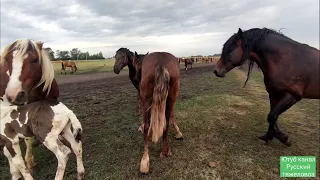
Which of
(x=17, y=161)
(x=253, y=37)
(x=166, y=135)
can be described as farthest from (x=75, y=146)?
(x=253, y=37)

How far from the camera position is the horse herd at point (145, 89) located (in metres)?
3.27

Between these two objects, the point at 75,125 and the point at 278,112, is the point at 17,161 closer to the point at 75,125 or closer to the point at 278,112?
the point at 75,125

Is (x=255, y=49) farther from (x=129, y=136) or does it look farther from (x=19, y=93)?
(x=19, y=93)

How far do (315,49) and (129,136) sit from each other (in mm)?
4349

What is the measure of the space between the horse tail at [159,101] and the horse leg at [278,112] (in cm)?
226

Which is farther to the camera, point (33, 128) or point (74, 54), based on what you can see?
point (74, 54)

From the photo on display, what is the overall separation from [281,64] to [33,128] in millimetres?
4524

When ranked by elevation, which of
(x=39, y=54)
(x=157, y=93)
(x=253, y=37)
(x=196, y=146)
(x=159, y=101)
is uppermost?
(x=253, y=37)

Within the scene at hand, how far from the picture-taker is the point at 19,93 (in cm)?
314

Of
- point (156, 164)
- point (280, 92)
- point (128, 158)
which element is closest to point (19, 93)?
point (128, 158)

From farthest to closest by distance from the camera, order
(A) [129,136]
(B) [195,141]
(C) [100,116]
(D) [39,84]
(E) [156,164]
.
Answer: (C) [100,116] < (A) [129,136] < (B) [195,141] < (E) [156,164] < (D) [39,84]

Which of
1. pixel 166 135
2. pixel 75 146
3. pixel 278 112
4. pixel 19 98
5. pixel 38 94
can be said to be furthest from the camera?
pixel 278 112

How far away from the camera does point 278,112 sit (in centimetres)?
450

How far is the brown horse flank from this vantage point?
3.82 m
